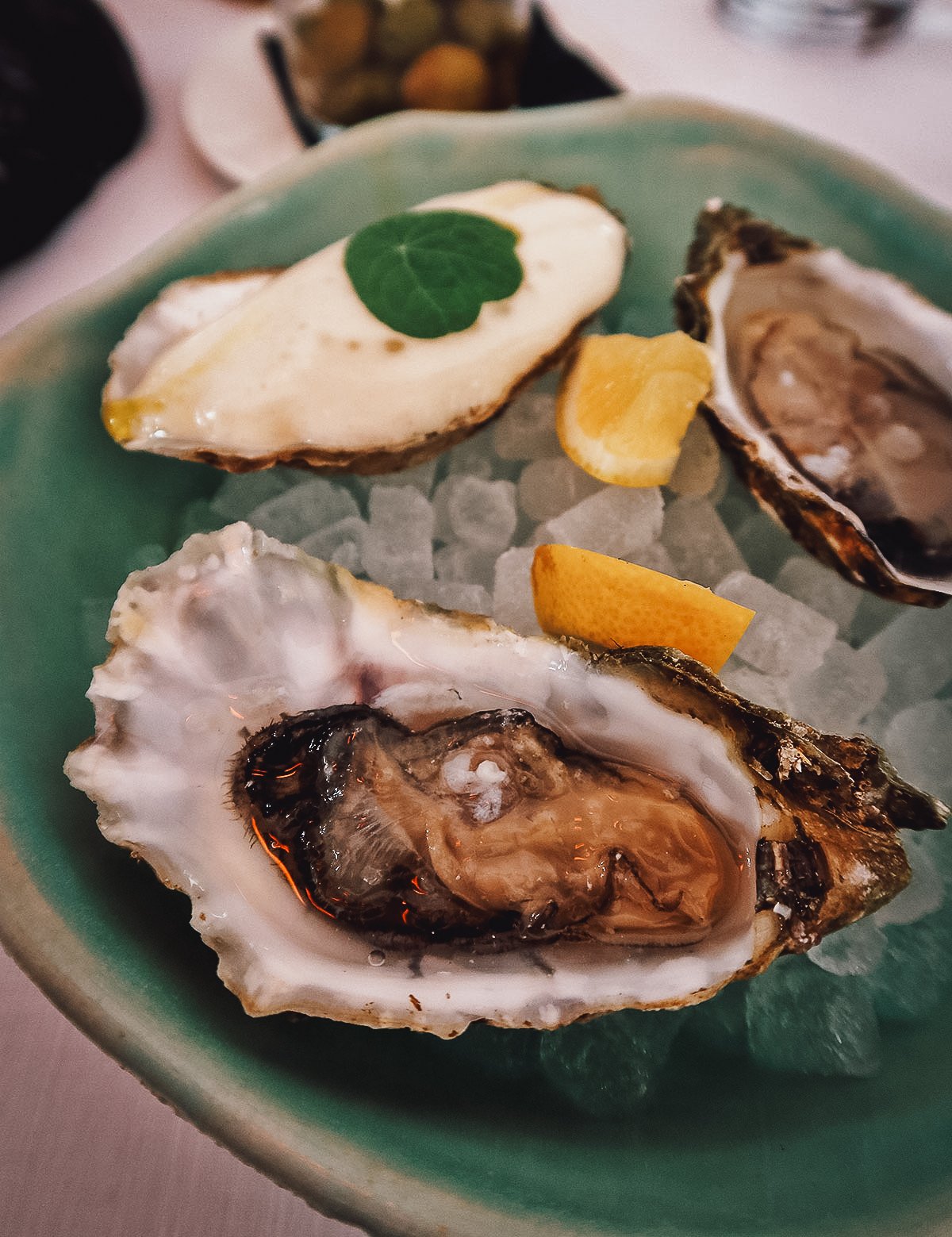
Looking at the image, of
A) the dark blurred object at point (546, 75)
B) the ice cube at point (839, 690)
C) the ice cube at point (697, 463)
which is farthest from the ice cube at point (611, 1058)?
the dark blurred object at point (546, 75)

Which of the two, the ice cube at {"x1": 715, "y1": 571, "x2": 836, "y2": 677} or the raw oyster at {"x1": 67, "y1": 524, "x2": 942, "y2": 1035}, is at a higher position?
the raw oyster at {"x1": 67, "y1": 524, "x2": 942, "y2": 1035}

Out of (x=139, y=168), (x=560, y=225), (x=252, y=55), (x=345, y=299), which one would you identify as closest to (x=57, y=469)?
(x=345, y=299)

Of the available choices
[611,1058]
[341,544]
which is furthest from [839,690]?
[341,544]

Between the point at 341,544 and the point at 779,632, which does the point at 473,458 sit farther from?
the point at 779,632

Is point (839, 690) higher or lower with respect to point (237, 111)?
lower

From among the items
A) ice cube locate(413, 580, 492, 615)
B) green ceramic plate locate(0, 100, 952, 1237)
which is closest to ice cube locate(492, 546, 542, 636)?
ice cube locate(413, 580, 492, 615)

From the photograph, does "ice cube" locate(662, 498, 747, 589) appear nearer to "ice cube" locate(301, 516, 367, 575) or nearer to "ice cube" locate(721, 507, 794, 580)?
"ice cube" locate(721, 507, 794, 580)
